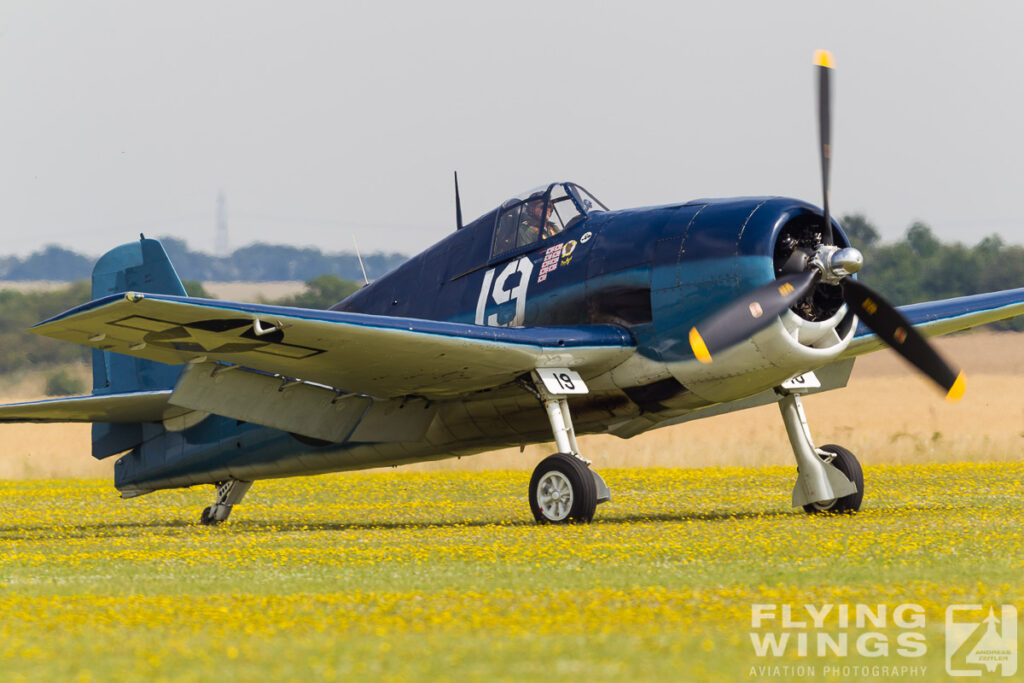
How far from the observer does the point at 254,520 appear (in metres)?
16.7

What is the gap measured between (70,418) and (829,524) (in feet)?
28.3

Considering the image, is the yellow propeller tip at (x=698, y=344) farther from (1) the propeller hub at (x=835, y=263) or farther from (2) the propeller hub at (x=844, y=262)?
(2) the propeller hub at (x=844, y=262)

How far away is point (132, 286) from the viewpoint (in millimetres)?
16969

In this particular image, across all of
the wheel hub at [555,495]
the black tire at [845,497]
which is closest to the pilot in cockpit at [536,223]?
the wheel hub at [555,495]

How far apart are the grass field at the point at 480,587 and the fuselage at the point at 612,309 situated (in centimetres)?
99

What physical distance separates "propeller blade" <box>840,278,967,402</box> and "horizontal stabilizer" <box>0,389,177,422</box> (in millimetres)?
7854

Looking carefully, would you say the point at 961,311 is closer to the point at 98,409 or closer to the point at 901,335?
the point at 901,335

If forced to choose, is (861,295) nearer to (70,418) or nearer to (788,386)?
(788,386)

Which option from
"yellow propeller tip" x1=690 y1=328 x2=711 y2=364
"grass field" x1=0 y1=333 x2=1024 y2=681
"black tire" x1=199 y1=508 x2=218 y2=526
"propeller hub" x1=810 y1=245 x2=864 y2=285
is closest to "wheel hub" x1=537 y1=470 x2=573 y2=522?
→ "grass field" x1=0 y1=333 x2=1024 y2=681

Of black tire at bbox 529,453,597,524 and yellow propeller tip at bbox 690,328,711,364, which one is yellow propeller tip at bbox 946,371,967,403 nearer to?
yellow propeller tip at bbox 690,328,711,364

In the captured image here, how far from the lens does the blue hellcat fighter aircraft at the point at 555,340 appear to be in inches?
475

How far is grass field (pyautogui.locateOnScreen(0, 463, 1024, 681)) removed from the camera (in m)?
5.69

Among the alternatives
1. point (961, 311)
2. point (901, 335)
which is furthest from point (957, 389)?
point (961, 311)

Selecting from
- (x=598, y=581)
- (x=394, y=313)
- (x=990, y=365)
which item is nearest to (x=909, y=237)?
(x=990, y=365)
